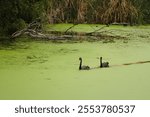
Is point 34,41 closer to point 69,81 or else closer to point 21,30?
point 21,30

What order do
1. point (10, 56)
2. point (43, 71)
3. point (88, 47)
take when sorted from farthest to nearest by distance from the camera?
1. point (88, 47)
2. point (10, 56)
3. point (43, 71)

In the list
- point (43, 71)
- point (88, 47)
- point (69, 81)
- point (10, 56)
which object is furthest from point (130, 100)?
point (88, 47)

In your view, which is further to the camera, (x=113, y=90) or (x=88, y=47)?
(x=88, y=47)

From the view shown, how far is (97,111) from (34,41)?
8.99ft

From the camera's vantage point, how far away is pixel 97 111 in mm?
3439

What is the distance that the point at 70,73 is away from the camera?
4211 mm

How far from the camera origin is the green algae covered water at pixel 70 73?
11.9 feet

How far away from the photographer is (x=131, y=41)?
631 centimetres

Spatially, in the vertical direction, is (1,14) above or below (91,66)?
above

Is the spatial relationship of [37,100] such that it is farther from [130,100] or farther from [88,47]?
[88,47]

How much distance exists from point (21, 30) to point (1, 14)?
339 millimetres

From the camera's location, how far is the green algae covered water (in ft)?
11.9

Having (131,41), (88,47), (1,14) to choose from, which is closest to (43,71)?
(88,47)

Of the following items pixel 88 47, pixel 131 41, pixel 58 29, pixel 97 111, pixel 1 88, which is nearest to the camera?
pixel 97 111
